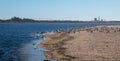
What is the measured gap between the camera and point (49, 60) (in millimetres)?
33719

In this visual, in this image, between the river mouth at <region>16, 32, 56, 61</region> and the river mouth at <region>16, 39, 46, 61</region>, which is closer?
the river mouth at <region>16, 39, 46, 61</region>

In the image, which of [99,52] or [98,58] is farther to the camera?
[99,52]

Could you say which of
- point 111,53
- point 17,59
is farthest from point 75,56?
point 17,59

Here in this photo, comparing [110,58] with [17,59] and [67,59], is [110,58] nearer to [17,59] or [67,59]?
[67,59]

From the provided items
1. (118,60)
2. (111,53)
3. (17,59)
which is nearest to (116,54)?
(111,53)

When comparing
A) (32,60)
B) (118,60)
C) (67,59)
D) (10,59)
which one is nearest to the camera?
(118,60)

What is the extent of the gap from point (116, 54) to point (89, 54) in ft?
10.1

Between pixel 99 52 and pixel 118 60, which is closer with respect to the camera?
pixel 118 60

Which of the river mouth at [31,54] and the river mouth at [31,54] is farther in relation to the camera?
the river mouth at [31,54]

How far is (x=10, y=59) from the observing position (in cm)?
Answer: 3791

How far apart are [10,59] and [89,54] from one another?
9.77 m

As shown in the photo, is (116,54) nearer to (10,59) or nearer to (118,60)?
(118,60)

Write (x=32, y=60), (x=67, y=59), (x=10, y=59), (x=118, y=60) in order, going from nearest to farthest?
(x=118, y=60) → (x=67, y=59) → (x=32, y=60) → (x=10, y=59)

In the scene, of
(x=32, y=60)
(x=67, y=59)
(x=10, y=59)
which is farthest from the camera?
(x=10, y=59)
